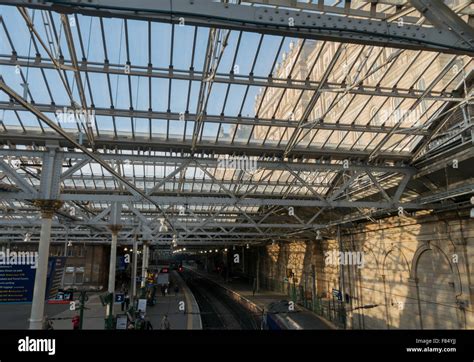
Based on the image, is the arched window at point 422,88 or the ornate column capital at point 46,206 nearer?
the ornate column capital at point 46,206

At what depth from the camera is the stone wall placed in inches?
647

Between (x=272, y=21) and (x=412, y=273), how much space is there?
19058 mm

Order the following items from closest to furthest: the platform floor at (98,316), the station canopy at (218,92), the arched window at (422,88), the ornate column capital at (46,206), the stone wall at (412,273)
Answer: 1. the station canopy at (218,92)
2. the ornate column capital at (46,206)
3. the arched window at (422,88)
4. the stone wall at (412,273)
5. the platform floor at (98,316)

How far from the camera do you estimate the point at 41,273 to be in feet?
41.7

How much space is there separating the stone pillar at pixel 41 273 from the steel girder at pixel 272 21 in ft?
33.7

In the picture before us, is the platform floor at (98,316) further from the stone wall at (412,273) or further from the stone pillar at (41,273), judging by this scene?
the stone wall at (412,273)

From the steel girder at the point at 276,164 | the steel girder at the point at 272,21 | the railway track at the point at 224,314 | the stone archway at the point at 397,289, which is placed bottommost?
the railway track at the point at 224,314

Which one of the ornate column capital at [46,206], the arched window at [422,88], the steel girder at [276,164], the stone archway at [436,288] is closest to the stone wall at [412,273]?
the stone archway at [436,288]

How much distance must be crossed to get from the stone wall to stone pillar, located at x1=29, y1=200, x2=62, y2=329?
15.2 meters

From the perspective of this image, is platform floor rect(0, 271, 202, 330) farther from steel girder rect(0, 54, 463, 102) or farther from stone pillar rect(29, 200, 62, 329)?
steel girder rect(0, 54, 463, 102)

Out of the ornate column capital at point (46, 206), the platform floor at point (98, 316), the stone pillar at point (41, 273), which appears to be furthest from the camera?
the platform floor at point (98, 316)

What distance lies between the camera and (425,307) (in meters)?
19.2

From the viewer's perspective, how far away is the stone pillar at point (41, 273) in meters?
12.4
